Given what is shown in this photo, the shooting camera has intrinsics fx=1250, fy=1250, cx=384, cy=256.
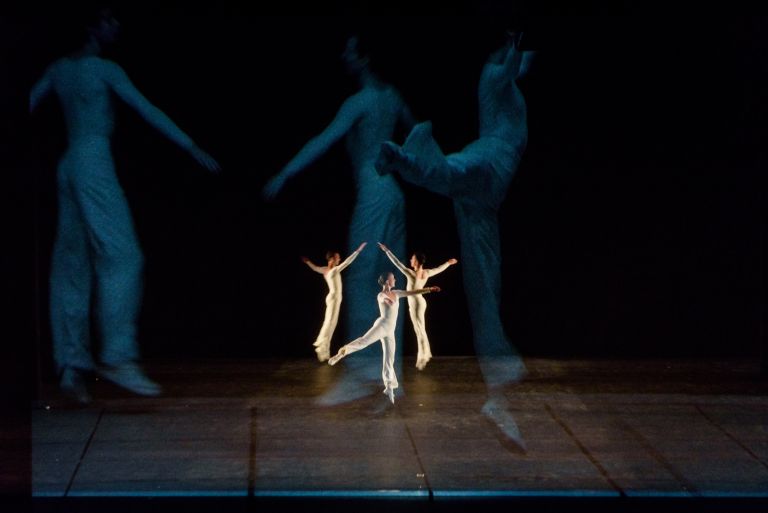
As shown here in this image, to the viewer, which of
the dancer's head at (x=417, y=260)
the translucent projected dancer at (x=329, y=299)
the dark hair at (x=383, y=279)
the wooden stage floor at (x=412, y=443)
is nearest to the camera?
the wooden stage floor at (x=412, y=443)

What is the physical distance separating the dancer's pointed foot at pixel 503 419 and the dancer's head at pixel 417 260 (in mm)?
1595

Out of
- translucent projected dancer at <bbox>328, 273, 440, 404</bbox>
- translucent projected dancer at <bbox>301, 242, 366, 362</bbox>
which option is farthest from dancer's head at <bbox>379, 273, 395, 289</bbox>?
translucent projected dancer at <bbox>301, 242, 366, 362</bbox>

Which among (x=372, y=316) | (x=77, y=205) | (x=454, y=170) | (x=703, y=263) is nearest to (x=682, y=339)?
(x=703, y=263)

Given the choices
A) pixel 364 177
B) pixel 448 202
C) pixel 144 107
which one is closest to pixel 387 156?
pixel 364 177

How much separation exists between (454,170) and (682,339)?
5020 millimetres

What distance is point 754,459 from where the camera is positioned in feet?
30.4

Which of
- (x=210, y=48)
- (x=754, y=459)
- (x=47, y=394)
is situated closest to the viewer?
(x=754, y=459)

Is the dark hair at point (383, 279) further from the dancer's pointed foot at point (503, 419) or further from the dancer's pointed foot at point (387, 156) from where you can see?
the dancer's pointed foot at point (387, 156)

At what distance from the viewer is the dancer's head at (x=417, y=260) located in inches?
478

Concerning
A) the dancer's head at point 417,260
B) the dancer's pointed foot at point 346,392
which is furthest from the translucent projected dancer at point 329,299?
the dancer's pointed foot at point 346,392

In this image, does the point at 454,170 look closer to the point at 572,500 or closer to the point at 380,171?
the point at 380,171

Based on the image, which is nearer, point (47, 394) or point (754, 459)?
point (754, 459)

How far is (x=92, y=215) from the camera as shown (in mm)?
11000

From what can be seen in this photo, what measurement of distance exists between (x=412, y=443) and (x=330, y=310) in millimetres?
3503
